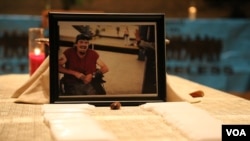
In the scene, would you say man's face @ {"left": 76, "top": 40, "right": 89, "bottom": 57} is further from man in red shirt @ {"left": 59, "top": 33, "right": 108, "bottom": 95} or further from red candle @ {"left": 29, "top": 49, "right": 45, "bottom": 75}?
red candle @ {"left": 29, "top": 49, "right": 45, "bottom": 75}

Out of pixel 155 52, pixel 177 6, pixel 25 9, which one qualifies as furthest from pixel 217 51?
pixel 155 52

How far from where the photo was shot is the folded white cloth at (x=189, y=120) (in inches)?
33.3

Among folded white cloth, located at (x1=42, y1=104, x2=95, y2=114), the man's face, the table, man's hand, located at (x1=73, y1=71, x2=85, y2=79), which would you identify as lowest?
the table

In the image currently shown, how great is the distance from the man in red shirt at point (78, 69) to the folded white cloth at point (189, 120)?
151 millimetres

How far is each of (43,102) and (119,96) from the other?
0.19 meters

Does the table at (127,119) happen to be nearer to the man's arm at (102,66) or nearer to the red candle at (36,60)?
the man's arm at (102,66)

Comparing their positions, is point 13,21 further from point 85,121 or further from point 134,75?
point 85,121

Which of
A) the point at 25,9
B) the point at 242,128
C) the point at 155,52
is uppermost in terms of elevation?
the point at 25,9

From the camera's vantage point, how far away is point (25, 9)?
171 inches

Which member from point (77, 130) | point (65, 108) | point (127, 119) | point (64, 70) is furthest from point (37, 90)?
point (77, 130)

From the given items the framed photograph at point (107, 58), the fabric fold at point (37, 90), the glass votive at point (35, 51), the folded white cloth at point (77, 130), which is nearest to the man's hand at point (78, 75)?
the framed photograph at point (107, 58)

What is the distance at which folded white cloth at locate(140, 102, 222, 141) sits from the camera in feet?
2.78

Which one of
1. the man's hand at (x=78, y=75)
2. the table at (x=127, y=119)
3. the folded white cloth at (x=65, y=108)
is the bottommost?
the table at (x=127, y=119)

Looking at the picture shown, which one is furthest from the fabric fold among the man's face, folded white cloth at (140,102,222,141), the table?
folded white cloth at (140,102,222,141)
